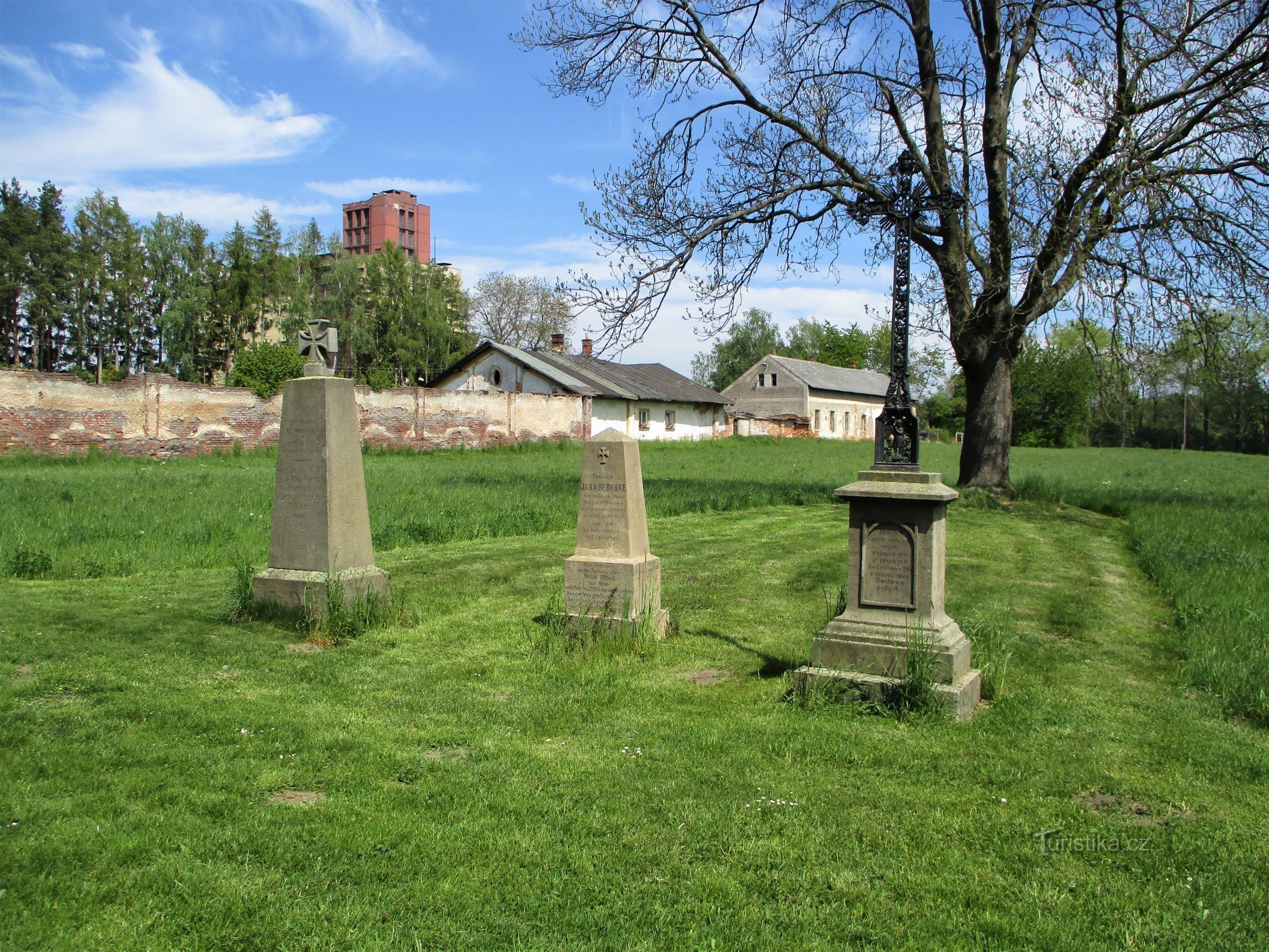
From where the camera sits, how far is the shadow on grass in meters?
6.44

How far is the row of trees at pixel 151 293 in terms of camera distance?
49.0m

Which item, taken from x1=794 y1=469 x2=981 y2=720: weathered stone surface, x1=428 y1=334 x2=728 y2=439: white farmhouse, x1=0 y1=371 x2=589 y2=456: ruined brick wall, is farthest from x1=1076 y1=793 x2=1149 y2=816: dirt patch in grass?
x1=428 y1=334 x2=728 y2=439: white farmhouse

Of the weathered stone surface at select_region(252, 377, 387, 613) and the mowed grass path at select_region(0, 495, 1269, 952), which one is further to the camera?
the weathered stone surface at select_region(252, 377, 387, 613)

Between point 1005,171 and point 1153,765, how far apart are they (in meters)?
14.5

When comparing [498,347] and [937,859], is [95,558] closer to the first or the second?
[937,859]

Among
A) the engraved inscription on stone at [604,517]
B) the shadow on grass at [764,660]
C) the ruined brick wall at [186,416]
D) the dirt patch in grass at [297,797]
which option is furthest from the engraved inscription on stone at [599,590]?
the ruined brick wall at [186,416]

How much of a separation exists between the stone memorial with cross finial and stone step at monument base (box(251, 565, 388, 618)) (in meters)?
3.91

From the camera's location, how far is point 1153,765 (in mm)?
4727

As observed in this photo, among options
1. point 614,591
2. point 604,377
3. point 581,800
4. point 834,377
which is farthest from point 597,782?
point 834,377

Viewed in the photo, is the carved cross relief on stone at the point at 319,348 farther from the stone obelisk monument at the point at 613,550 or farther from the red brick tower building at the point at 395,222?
the red brick tower building at the point at 395,222

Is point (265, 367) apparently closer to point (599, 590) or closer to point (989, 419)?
point (989, 419)

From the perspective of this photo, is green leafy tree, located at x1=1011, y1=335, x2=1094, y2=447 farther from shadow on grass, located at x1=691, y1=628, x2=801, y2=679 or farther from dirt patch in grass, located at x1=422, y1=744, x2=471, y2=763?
dirt patch in grass, located at x1=422, y1=744, x2=471, y2=763

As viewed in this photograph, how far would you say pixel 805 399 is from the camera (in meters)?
63.9

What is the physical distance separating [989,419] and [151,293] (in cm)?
5141
